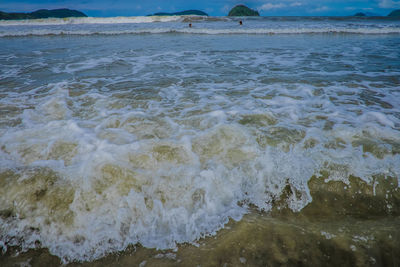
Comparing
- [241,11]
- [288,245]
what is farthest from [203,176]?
[241,11]

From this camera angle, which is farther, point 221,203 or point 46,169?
point 46,169

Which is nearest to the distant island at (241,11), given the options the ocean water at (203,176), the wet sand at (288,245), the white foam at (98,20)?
the white foam at (98,20)

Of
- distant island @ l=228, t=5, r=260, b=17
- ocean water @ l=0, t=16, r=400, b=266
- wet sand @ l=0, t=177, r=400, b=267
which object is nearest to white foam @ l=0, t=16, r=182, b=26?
ocean water @ l=0, t=16, r=400, b=266

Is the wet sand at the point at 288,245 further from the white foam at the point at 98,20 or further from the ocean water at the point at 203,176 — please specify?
the white foam at the point at 98,20

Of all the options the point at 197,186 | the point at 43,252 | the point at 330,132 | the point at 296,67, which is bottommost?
the point at 43,252

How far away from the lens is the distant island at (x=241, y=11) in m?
86.8

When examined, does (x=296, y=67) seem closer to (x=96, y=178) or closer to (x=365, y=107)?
(x=365, y=107)

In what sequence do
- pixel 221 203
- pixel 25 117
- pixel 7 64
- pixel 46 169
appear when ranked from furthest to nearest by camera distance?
pixel 7 64 → pixel 25 117 → pixel 46 169 → pixel 221 203

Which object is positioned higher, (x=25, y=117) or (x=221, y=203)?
(x=25, y=117)

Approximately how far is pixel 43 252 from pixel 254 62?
7.43m

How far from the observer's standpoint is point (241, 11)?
89.8 m

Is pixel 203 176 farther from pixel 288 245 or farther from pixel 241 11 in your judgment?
pixel 241 11

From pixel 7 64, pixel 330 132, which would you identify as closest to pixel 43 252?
pixel 330 132

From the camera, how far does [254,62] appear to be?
24.6ft
